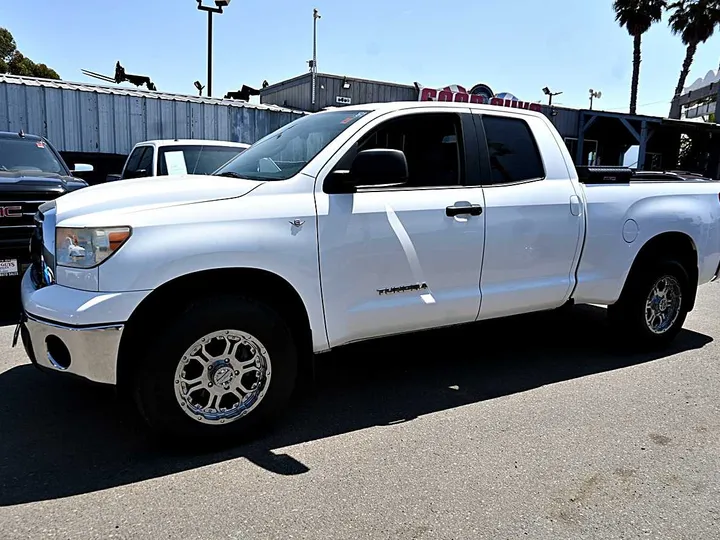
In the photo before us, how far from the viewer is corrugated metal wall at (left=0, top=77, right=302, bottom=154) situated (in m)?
13.6

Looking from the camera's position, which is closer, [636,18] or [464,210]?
[464,210]

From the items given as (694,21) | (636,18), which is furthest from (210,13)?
(694,21)

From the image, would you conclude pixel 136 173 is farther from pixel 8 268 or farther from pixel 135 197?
pixel 135 197

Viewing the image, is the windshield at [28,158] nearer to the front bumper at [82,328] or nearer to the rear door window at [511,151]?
the front bumper at [82,328]

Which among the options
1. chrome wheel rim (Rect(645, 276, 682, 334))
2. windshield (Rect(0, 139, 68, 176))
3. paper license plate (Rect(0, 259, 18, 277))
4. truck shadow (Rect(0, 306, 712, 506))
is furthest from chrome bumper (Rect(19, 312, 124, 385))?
windshield (Rect(0, 139, 68, 176))

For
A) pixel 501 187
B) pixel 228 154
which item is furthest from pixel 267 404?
pixel 228 154

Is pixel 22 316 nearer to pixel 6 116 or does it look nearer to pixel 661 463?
pixel 661 463

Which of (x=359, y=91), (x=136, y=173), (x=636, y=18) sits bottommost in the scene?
(x=136, y=173)

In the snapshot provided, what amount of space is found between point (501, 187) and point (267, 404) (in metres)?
2.21

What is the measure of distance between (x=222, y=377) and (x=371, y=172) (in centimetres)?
144

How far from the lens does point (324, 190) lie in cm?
342

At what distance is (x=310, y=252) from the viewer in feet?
10.9

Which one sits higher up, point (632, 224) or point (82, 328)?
point (632, 224)

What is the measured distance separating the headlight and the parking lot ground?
42.7 inches
